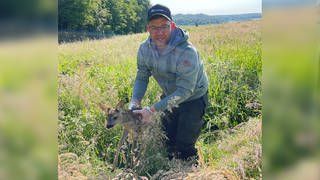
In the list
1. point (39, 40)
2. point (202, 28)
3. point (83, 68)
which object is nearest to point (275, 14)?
point (39, 40)

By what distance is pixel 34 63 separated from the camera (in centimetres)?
129

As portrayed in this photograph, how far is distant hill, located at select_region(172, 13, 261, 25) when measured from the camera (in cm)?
175

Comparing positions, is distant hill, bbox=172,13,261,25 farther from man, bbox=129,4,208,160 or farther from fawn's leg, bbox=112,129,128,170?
fawn's leg, bbox=112,129,128,170

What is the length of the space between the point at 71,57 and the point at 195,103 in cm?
75

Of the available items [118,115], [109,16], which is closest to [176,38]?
[109,16]

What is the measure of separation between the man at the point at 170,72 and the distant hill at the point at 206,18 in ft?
0.17

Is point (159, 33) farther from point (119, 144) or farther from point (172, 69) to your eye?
point (119, 144)

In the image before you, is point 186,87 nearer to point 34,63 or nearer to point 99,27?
point 99,27

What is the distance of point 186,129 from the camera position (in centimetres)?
245

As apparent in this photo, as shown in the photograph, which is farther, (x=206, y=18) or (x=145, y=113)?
(x=145, y=113)

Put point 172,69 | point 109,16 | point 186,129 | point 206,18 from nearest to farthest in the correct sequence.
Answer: point 206,18, point 109,16, point 172,69, point 186,129

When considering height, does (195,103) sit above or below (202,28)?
below

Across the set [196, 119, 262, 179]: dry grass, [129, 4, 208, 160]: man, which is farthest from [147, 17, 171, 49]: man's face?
[196, 119, 262, 179]: dry grass

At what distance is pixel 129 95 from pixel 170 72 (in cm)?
29
